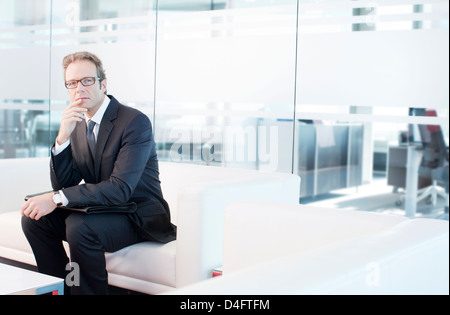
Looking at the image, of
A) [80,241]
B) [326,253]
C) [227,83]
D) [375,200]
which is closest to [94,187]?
[80,241]

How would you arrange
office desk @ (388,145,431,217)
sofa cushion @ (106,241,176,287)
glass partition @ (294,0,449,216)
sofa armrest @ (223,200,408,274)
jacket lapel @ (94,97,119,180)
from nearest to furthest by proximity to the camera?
1. sofa armrest @ (223,200,408,274)
2. sofa cushion @ (106,241,176,287)
3. jacket lapel @ (94,97,119,180)
4. glass partition @ (294,0,449,216)
5. office desk @ (388,145,431,217)

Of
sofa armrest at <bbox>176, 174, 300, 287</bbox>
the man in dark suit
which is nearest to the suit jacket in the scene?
the man in dark suit

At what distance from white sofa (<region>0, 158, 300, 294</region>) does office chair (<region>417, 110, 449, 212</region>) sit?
135 centimetres

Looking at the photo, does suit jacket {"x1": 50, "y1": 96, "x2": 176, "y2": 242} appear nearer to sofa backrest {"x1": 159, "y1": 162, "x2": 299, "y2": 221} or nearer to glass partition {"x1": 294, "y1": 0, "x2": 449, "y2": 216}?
sofa backrest {"x1": 159, "y1": 162, "x2": 299, "y2": 221}

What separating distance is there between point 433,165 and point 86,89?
267 centimetres

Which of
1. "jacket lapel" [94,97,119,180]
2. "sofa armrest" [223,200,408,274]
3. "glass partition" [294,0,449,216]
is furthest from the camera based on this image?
"glass partition" [294,0,449,216]

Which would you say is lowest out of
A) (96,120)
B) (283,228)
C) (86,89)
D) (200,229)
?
(200,229)

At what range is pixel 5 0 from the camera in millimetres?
6656

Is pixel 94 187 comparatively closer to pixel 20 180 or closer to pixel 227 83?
pixel 20 180

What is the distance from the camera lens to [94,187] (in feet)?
9.82

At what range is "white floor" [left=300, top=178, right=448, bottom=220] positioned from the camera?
4629mm
